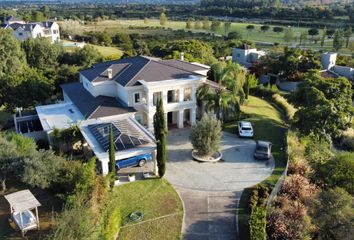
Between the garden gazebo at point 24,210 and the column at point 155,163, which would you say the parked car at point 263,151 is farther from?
the garden gazebo at point 24,210

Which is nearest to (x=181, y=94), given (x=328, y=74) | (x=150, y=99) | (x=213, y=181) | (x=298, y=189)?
(x=150, y=99)

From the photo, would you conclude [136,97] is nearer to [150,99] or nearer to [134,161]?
[150,99]

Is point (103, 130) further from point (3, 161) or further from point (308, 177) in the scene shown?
point (308, 177)

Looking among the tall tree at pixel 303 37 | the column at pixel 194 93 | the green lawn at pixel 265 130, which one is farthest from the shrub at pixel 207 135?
the tall tree at pixel 303 37

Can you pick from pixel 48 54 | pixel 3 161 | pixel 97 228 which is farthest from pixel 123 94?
pixel 48 54

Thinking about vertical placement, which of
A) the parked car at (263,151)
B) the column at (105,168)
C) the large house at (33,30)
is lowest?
the parked car at (263,151)

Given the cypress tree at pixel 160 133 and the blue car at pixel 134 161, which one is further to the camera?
the blue car at pixel 134 161

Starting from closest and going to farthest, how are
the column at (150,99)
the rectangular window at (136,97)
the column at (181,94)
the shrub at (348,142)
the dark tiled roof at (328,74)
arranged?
the column at (150,99)
the rectangular window at (136,97)
the column at (181,94)
the shrub at (348,142)
the dark tiled roof at (328,74)
